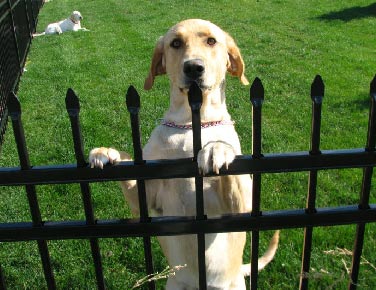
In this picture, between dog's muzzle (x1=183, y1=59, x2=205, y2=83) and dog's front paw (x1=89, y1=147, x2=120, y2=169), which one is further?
dog's muzzle (x1=183, y1=59, x2=205, y2=83)

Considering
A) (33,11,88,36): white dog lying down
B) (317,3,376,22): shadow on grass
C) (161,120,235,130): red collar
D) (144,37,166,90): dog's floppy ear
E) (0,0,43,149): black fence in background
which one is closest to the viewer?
(161,120,235,130): red collar

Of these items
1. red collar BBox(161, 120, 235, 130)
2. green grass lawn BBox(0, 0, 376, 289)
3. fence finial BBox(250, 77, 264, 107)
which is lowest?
green grass lawn BBox(0, 0, 376, 289)

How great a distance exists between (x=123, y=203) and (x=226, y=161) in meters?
2.55

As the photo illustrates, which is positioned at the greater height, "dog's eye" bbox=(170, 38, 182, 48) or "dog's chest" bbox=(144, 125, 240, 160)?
"dog's eye" bbox=(170, 38, 182, 48)

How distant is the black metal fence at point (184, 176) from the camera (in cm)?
196

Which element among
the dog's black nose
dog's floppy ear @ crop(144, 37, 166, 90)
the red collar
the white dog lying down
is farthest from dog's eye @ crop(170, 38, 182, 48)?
the white dog lying down

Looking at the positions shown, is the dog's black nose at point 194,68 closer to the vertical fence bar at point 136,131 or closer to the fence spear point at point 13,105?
the vertical fence bar at point 136,131

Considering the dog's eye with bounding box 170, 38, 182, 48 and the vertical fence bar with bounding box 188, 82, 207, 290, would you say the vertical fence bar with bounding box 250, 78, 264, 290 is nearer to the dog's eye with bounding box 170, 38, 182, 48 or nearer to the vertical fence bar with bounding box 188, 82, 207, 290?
the vertical fence bar with bounding box 188, 82, 207, 290

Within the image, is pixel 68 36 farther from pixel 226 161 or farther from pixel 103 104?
pixel 226 161

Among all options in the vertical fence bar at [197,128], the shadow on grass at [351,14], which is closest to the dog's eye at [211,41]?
the vertical fence bar at [197,128]

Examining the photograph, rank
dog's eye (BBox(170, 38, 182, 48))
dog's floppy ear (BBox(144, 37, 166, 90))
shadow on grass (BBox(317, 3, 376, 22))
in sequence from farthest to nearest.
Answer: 1. shadow on grass (BBox(317, 3, 376, 22))
2. dog's floppy ear (BBox(144, 37, 166, 90))
3. dog's eye (BBox(170, 38, 182, 48))

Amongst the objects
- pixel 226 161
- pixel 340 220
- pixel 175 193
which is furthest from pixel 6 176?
pixel 340 220

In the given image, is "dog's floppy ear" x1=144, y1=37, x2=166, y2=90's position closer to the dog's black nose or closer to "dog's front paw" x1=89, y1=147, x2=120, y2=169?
the dog's black nose

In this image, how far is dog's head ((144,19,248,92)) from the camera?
9.67ft
